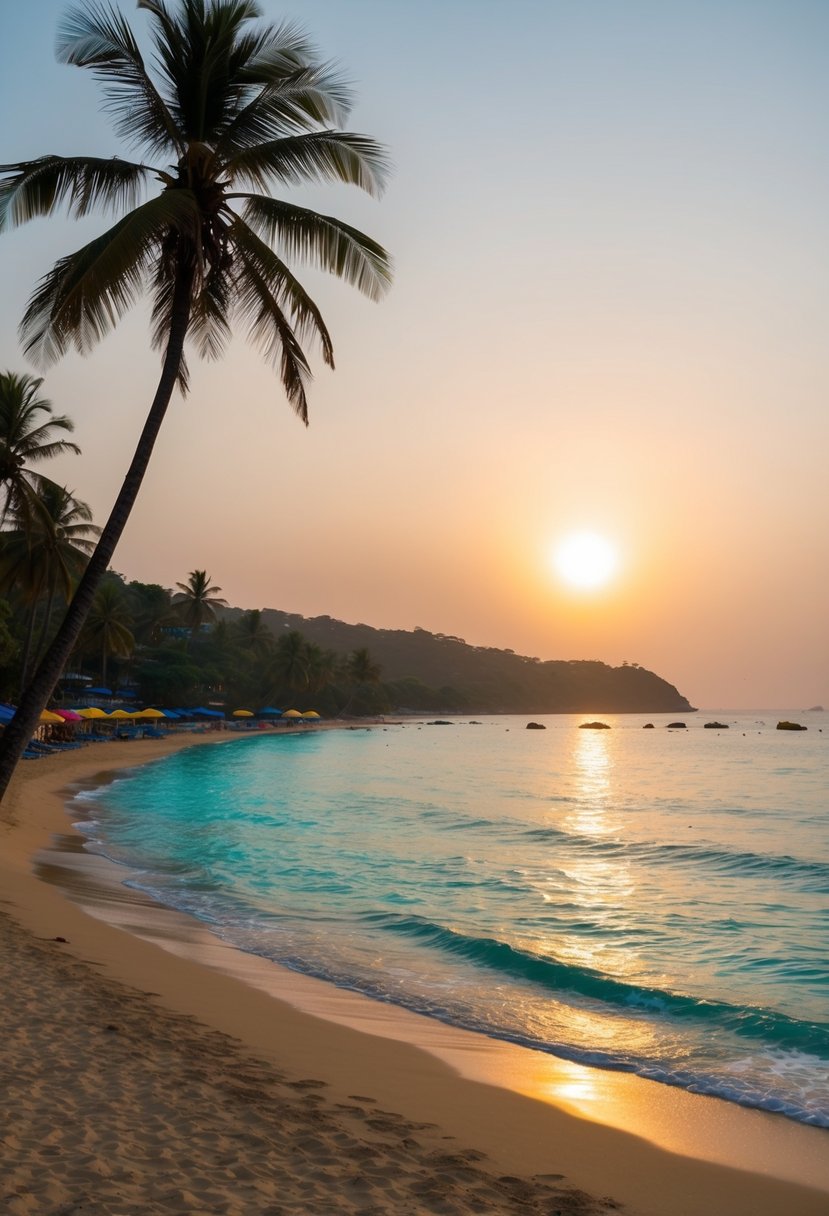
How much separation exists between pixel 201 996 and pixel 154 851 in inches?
444

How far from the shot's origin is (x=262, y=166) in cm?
1077

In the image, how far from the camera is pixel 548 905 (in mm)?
14242

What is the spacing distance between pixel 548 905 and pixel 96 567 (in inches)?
356

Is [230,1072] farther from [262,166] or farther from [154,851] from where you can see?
[154,851]

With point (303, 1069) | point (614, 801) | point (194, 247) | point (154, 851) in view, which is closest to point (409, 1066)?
point (303, 1069)

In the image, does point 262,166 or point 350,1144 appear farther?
point 262,166

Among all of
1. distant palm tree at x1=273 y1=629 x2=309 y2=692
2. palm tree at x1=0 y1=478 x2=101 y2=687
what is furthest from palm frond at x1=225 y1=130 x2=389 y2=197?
distant palm tree at x1=273 y1=629 x2=309 y2=692

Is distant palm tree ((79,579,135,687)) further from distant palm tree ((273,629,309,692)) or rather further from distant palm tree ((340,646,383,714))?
distant palm tree ((340,646,383,714))

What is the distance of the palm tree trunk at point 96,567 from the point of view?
9492 millimetres

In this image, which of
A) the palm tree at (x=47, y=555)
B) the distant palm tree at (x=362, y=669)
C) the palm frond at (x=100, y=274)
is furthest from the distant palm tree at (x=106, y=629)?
the distant palm tree at (x=362, y=669)

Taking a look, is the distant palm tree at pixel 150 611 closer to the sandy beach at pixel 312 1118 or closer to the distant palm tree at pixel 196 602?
the distant palm tree at pixel 196 602

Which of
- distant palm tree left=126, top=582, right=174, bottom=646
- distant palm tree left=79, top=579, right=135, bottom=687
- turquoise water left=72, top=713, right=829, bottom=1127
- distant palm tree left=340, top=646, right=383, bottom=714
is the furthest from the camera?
distant palm tree left=340, top=646, right=383, bottom=714

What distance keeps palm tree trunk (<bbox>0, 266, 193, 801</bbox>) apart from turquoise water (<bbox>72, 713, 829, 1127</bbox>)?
389 centimetres

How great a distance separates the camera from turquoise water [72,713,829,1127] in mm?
8219
